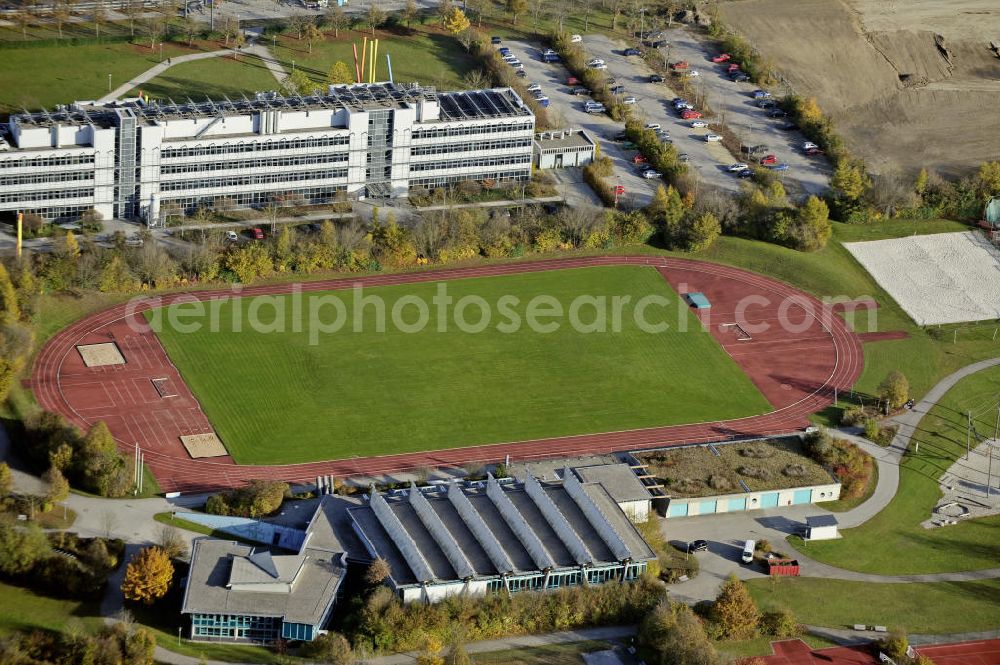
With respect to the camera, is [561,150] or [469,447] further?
[561,150]

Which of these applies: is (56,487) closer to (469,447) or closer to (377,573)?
(377,573)

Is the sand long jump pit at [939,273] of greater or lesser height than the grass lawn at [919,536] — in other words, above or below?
above

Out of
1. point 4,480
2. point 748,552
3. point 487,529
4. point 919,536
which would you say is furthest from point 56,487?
point 919,536

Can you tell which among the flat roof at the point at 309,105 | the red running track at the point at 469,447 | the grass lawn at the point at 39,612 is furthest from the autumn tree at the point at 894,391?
the grass lawn at the point at 39,612

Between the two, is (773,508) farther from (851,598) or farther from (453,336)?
(453,336)

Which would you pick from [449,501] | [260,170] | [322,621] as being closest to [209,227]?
[260,170]

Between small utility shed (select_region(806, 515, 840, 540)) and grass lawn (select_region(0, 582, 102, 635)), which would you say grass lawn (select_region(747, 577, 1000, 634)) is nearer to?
small utility shed (select_region(806, 515, 840, 540))

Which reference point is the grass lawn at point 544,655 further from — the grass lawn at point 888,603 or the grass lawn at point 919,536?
the grass lawn at point 919,536
